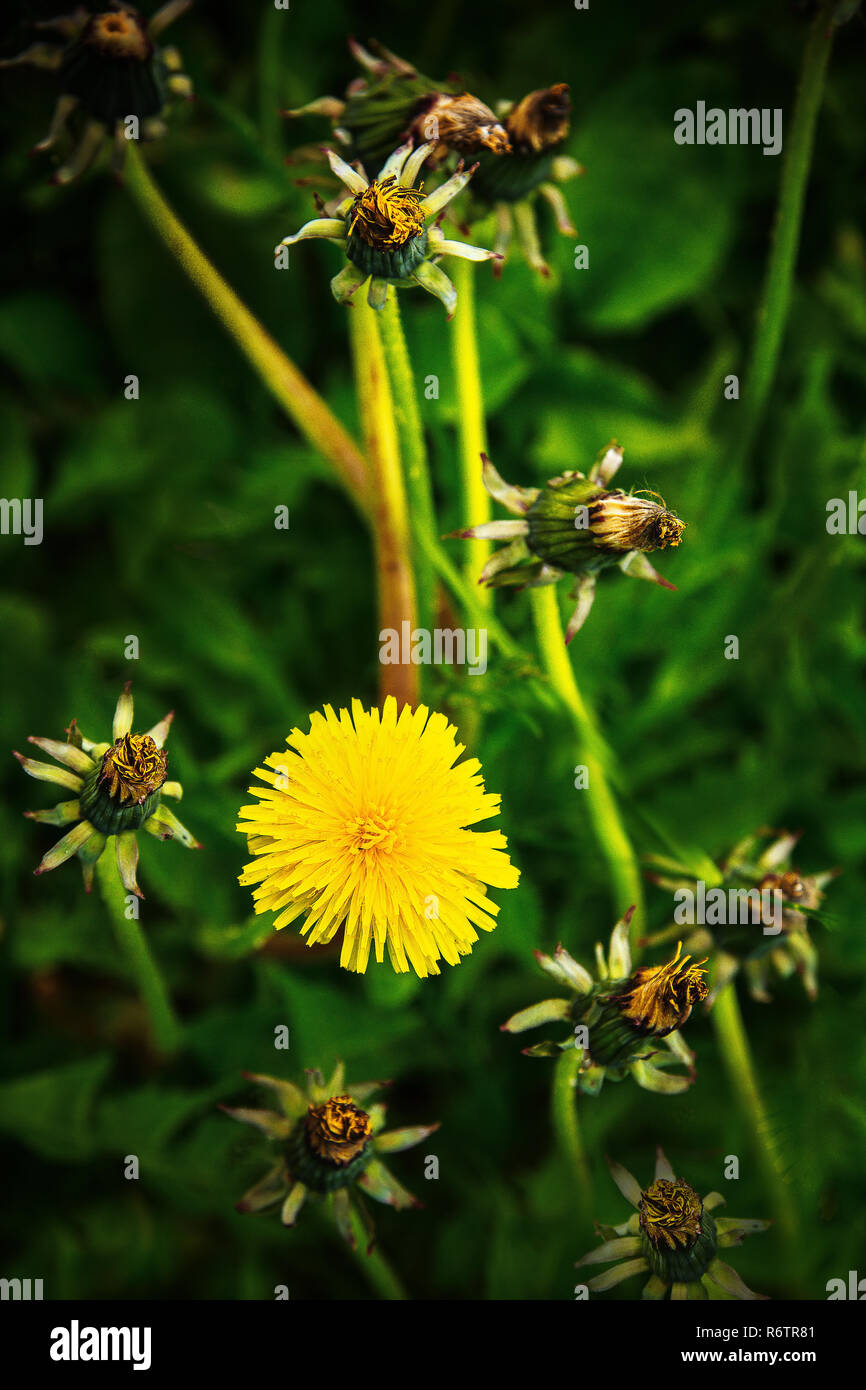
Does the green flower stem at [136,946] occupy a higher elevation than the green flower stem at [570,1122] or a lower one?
higher

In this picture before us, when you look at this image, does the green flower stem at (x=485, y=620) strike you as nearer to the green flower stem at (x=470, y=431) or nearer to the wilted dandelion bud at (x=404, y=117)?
the green flower stem at (x=470, y=431)

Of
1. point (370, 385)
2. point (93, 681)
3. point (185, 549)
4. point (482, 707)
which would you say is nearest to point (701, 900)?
point (482, 707)

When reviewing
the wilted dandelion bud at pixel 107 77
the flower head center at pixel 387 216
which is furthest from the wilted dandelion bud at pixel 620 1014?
the wilted dandelion bud at pixel 107 77

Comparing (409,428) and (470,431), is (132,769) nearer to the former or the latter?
(409,428)

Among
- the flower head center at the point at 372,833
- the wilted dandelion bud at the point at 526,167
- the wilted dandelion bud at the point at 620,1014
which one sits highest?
the wilted dandelion bud at the point at 526,167

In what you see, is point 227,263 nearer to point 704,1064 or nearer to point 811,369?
point 811,369

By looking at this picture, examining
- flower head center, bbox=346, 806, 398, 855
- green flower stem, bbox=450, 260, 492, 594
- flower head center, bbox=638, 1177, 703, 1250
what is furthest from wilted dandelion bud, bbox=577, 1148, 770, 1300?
green flower stem, bbox=450, 260, 492, 594
